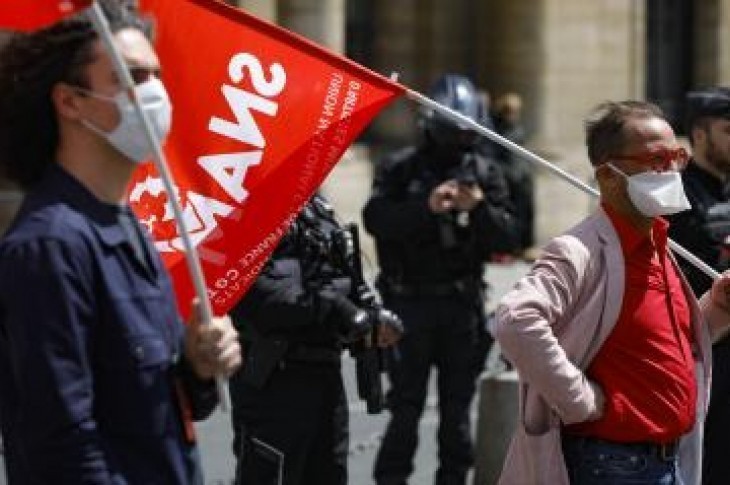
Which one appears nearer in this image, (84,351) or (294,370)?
(84,351)

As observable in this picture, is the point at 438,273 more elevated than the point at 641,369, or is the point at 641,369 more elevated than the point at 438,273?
the point at 641,369

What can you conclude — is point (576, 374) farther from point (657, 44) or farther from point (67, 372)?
point (657, 44)

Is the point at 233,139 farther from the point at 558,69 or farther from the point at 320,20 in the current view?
the point at 558,69

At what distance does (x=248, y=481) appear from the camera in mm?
6133

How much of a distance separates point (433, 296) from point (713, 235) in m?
2.25

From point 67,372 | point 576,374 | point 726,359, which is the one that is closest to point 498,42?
point 726,359

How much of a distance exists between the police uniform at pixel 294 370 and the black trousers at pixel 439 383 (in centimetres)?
189

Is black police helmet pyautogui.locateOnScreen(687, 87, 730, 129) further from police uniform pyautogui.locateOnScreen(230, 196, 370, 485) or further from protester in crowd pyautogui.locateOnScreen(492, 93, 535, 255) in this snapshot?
protester in crowd pyautogui.locateOnScreen(492, 93, 535, 255)

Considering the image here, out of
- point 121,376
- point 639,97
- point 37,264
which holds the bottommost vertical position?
point 639,97

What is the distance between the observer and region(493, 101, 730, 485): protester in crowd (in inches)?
185

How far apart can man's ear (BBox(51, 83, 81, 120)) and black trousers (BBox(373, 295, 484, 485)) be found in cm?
441

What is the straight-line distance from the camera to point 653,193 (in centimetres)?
486

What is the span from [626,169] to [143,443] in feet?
5.57

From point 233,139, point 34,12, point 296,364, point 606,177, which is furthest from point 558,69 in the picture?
point 34,12
